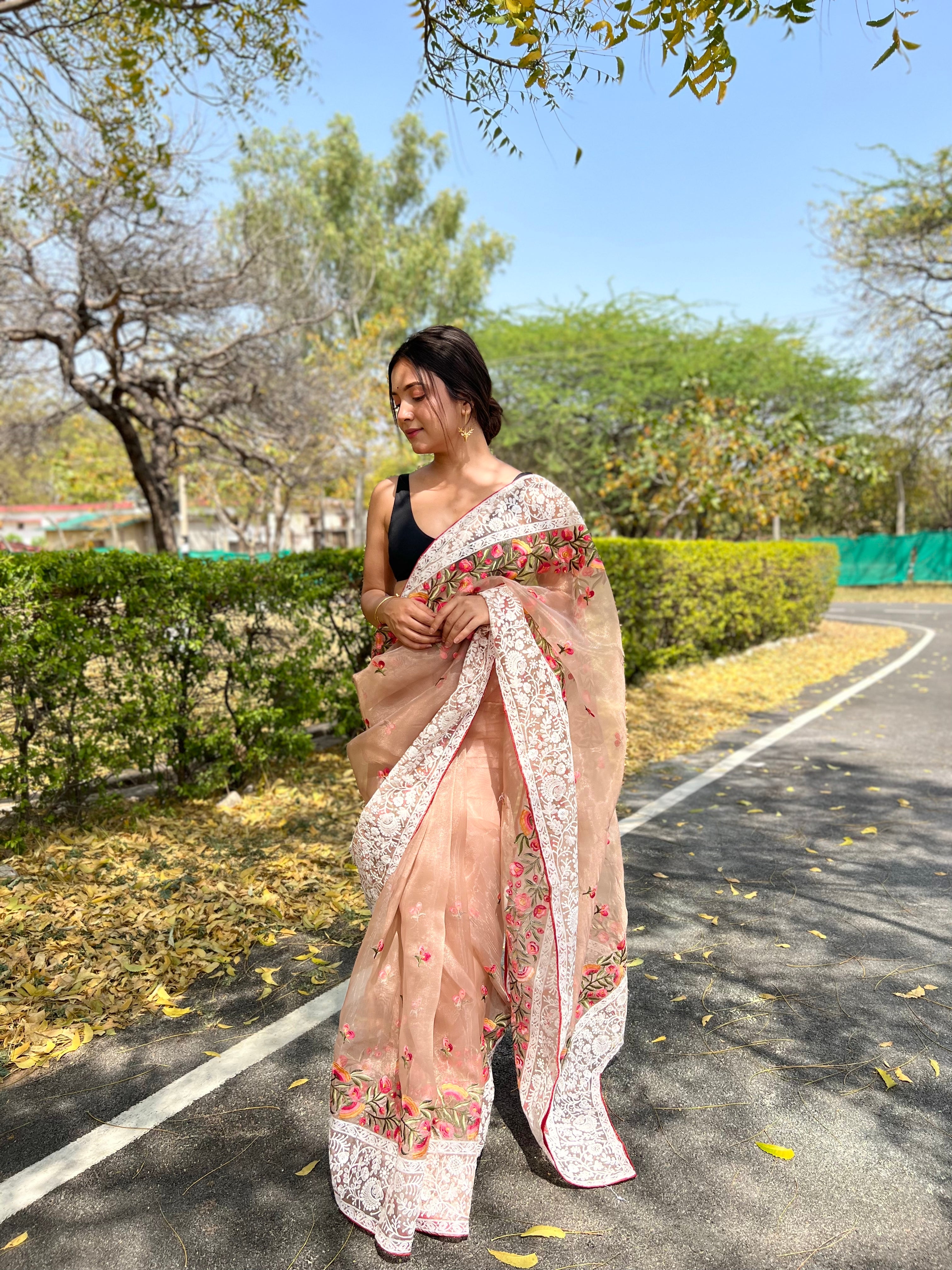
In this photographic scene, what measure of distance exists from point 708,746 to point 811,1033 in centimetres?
452

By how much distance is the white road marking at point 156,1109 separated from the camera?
2281 mm

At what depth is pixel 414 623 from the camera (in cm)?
239

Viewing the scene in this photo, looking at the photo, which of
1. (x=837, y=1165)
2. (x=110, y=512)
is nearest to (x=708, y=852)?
(x=837, y=1165)

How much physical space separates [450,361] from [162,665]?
10.9ft

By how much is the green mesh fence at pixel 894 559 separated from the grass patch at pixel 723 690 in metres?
23.2

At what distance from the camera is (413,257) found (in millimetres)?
35062

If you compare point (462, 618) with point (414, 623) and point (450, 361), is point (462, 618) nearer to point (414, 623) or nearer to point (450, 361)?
point (414, 623)

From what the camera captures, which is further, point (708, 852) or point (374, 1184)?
point (708, 852)

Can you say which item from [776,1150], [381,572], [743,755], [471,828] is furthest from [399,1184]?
[743,755]

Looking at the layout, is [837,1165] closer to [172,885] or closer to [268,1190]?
[268,1190]

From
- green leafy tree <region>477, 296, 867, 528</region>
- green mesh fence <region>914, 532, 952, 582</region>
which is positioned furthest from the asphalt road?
green mesh fence <region>914, 532, 952, 582</region>

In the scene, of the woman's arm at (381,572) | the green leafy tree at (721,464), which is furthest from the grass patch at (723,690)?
the woman's arm at (381,572)

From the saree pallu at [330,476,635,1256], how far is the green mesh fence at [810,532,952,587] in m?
35.5

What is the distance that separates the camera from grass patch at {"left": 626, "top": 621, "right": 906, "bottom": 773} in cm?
757
